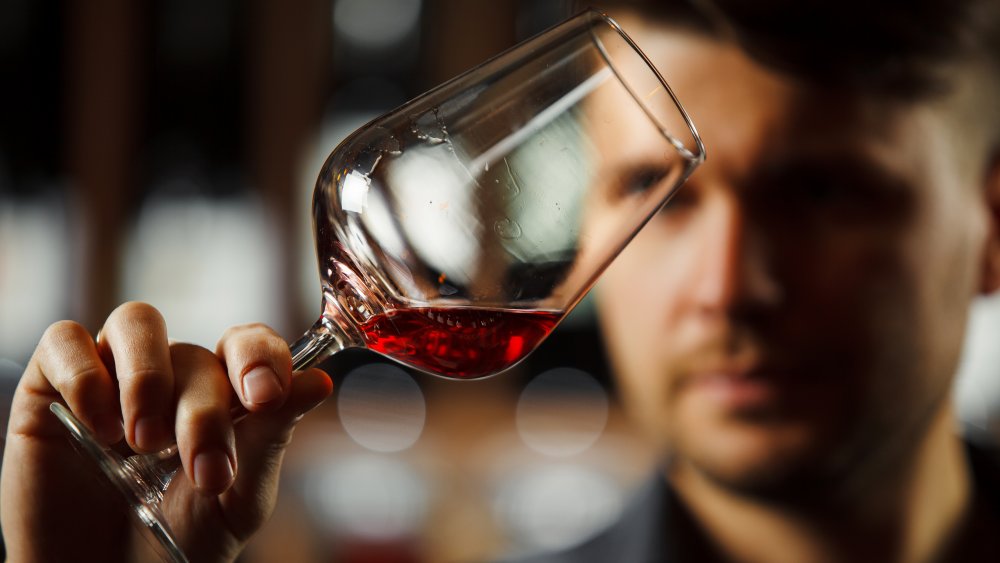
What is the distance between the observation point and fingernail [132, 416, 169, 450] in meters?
0.47

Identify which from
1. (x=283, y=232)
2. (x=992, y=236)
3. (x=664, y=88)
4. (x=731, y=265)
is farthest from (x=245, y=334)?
(x=283, y=232)

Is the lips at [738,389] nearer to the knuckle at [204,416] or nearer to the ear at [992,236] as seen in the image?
the ear at [992,236]

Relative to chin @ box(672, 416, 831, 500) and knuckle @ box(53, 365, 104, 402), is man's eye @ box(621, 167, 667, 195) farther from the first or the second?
chin @ box(672, 416, 831, 500)

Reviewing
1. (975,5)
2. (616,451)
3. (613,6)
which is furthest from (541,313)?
(616,451)

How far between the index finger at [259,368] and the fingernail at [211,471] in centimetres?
3

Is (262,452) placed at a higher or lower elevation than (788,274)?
higher

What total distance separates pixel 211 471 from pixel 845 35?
2.57ft

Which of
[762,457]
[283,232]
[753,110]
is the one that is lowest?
[283,232]

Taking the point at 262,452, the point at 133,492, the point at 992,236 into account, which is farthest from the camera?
the point at 992,236

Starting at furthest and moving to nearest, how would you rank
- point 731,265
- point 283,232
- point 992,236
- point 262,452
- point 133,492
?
point 283,232
point 992,236
point 731,265
point 262,452
point 133,492

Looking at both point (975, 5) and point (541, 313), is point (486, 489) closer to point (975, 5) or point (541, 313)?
point (975, 5)

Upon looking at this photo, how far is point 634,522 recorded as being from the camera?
1167mm

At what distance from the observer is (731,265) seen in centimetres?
91

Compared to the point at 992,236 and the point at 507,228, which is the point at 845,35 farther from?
the point at 507,228
